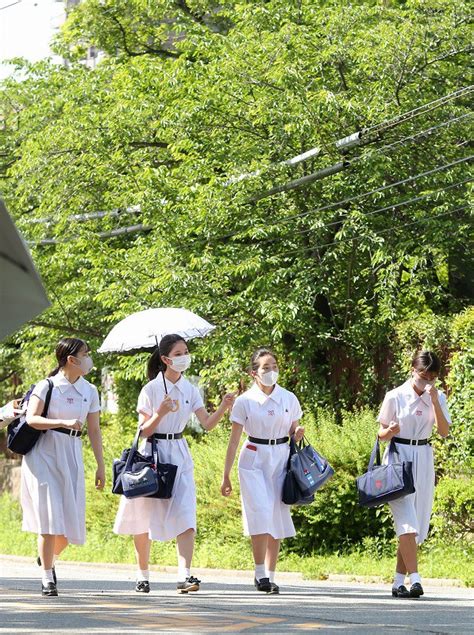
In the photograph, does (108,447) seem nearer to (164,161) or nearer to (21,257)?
(164,161)

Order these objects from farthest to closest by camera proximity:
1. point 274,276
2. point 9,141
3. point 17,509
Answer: point 9,141
point 17,509
point 274,276

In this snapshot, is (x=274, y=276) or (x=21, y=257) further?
(x=274, y=276)

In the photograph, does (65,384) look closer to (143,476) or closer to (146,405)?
(146,405)

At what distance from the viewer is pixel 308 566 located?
1574cm

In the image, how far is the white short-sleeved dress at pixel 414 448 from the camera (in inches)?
464

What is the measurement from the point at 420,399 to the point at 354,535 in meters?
5.13

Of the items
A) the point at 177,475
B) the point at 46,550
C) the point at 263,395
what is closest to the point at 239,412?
A: the point at 263,395

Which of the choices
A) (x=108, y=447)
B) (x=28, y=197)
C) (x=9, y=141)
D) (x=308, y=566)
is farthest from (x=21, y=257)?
(x=9, y=141)

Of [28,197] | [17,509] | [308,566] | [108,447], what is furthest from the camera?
[17,509]

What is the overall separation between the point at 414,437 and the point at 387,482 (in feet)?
1.71

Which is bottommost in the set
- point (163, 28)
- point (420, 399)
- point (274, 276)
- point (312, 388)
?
point (420, 399)

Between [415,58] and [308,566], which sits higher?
[415,58]

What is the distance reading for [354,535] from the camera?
1666 centimetres

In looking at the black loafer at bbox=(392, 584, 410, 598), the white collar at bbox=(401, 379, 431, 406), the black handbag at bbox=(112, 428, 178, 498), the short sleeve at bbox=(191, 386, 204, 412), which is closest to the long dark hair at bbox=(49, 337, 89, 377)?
the black handbag at bbox=(112, 428, 178, 498)
